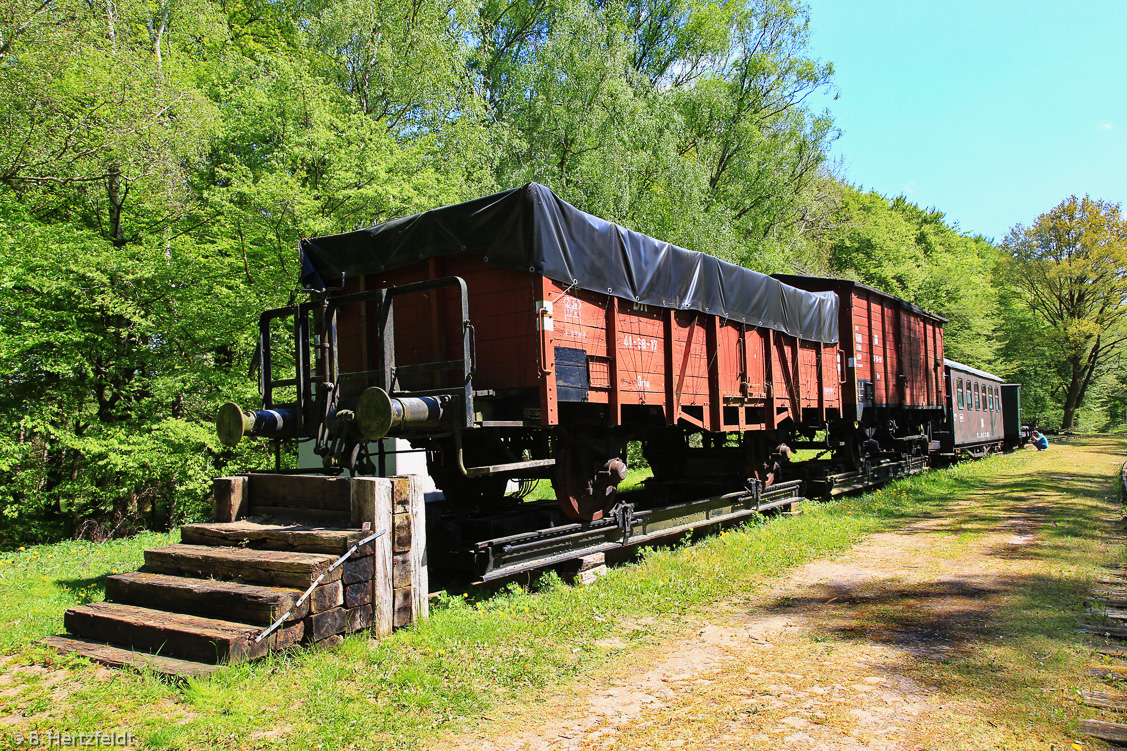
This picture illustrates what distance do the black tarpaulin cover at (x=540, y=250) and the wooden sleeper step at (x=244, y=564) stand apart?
2949 millimetres

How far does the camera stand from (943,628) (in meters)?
5.50

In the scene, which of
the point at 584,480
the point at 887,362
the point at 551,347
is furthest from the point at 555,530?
the point at 887,362

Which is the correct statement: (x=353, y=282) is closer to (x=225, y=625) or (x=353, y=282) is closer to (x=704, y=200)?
(x=225, y=625)

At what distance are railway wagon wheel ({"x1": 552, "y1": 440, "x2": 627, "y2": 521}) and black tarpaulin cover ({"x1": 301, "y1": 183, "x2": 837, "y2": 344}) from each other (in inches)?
69.1

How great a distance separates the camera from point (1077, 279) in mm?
42312

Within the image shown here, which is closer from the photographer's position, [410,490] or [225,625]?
[225,625]

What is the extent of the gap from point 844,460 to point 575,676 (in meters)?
12.2

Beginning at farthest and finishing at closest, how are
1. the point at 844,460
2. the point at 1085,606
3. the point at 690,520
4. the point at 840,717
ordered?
the point at 844,460 < the point at 690,520 < the point at 1085,606 < the point at 840,717

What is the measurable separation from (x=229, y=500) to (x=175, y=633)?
67.9 inches

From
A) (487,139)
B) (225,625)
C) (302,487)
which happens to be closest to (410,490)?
(302,487)

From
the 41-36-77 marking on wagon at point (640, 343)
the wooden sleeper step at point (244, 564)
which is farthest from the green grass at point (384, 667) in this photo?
the 41-36-77 marking on wagon at point (640, 343)

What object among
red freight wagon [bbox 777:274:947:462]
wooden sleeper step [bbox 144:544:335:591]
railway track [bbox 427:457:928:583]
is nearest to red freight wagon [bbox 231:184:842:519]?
railway track [bbox 427:457:928:583]

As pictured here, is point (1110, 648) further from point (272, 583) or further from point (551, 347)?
point (272, 583)

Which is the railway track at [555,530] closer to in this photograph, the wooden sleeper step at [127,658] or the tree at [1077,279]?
the wooden sleeper step at [127,658]
